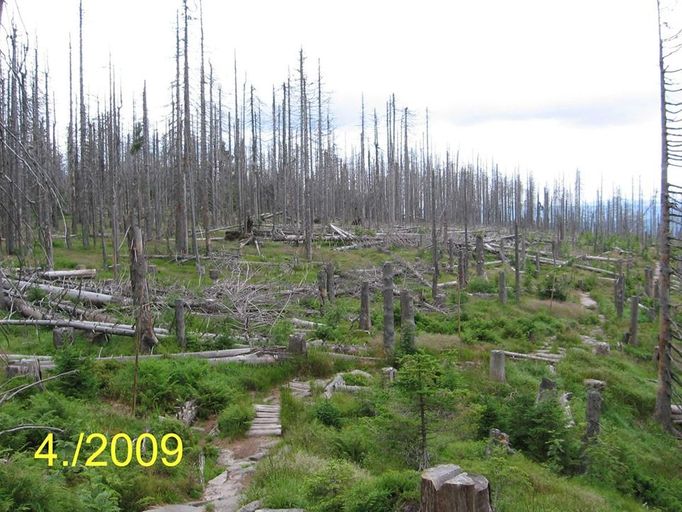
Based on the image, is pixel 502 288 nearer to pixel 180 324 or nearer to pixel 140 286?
pixel 180 324

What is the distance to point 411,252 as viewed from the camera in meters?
32.0

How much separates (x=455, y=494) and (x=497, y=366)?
9.70 metres

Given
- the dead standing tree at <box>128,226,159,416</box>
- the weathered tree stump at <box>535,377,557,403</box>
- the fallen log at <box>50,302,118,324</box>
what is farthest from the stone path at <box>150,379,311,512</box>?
the fallen log at <box>50,302,118,324</box>

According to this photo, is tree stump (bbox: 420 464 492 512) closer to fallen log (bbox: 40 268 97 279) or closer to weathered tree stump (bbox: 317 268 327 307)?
weathered tree stump (bbox: 317 268 327 307)

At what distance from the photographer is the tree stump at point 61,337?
11711mm

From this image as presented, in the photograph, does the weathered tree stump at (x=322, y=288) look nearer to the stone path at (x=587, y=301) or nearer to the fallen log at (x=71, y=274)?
the fallen log at (x=71, y=274)

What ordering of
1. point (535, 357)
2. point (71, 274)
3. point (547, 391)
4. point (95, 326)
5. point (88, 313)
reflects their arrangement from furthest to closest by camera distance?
point (71, 274) < point (535, 357) < point (88, 313) < point (95, 326) < point (547, 391)

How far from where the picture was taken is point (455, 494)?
11.5 ft

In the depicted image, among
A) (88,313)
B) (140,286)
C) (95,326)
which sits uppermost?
(140,286)

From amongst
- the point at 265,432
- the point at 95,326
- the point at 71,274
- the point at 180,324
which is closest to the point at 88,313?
the point at 95,326

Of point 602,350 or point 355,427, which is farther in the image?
point 602,350

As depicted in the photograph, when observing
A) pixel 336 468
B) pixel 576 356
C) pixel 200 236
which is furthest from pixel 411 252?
pixel 336 468

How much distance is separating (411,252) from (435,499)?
28.7 meters

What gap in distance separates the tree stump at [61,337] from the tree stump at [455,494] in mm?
10091
